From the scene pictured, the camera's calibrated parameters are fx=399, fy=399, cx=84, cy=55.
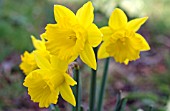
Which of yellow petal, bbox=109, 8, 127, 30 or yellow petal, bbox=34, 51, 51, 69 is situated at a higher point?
yellow petal, bbox=109, 8, 127, 30

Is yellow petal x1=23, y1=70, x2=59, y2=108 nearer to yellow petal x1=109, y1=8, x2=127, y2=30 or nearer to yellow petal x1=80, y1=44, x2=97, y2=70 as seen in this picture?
yellow petal x1=80, y1=44, x2=97, y2=70

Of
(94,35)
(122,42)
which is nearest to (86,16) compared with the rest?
(94,35)

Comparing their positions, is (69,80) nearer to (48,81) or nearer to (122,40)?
(48,81)

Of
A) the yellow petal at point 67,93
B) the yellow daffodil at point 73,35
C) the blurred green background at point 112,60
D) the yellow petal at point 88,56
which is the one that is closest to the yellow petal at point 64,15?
the yellow daffodil at point 73,35

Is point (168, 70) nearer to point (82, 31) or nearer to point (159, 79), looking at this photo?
point (159, 79)

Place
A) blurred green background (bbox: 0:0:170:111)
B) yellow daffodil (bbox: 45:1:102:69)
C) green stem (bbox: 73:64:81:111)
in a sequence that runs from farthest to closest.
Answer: blurred green background (bbox: 0:0:170:111) → green stem (bbox: 73:64:81:111) → yellow daffodil (bbox: 45:1:102:69)

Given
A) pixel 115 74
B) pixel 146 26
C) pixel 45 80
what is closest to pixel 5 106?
pixel 115 74

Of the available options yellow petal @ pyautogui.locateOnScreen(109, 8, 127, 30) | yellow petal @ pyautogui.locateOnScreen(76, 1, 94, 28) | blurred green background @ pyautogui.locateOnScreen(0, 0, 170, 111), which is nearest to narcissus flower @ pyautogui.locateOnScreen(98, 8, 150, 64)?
yellow petal @ pyautogui.locateOnScreen(109, 8, 127, 30)
